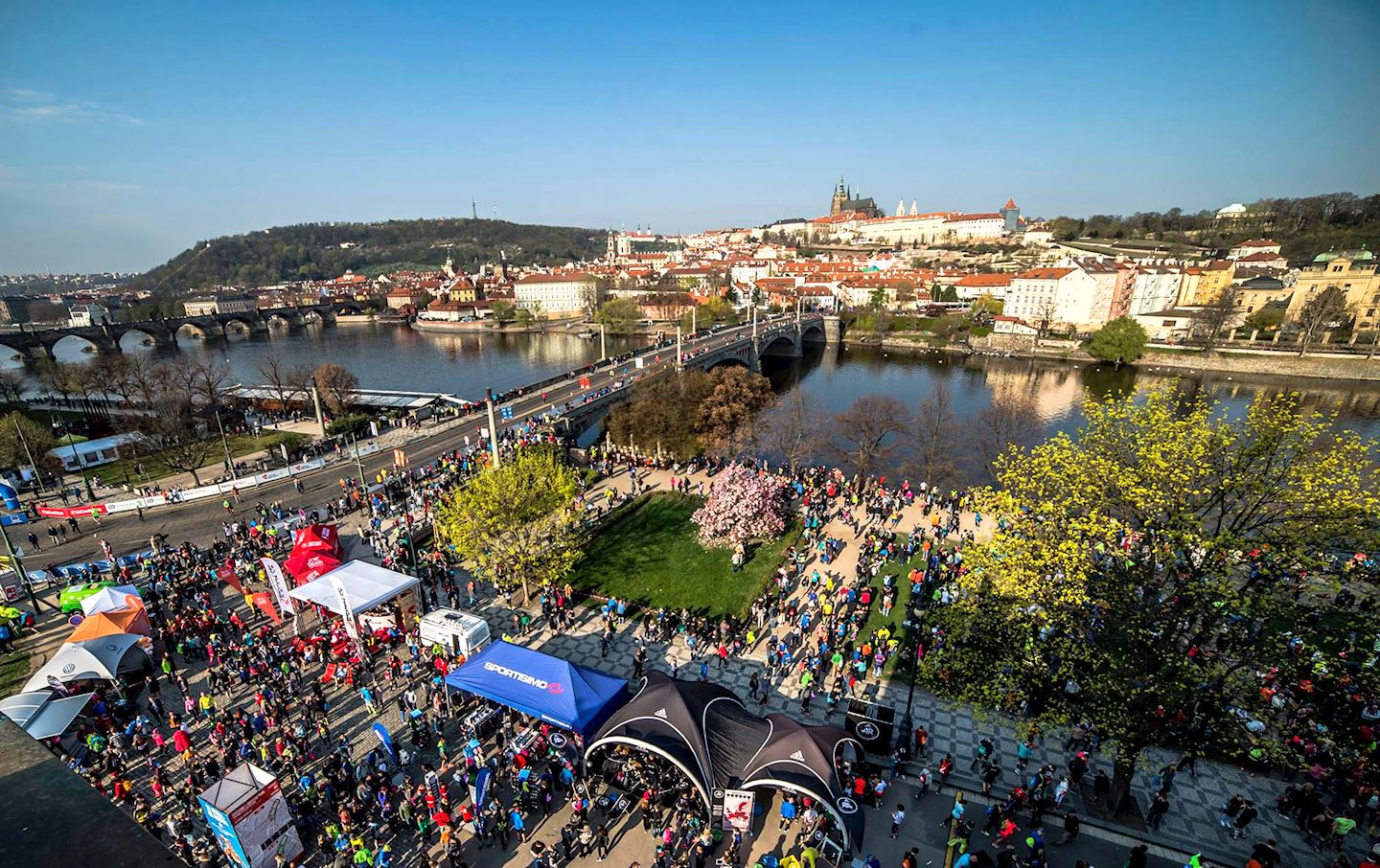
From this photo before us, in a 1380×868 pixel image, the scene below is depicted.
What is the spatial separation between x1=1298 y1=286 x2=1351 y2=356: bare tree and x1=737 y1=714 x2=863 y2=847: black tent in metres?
84.4

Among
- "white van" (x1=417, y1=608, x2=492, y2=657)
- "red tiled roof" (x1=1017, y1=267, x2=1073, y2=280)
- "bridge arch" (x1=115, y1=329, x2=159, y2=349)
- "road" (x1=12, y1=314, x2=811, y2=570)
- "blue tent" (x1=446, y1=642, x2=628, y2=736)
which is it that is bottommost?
"bridge arch" (x1=115, y1=329, x2=159, y2=349)

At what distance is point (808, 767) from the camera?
1172cm

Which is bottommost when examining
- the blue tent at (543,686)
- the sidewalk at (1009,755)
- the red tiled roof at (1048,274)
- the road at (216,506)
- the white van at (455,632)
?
the sidewalk at (1009,755)

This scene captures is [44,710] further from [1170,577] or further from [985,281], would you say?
[985,281]

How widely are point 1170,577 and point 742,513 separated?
14305mm

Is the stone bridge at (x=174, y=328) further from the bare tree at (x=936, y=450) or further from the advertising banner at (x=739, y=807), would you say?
the advertising banner at (x=739, y=807)

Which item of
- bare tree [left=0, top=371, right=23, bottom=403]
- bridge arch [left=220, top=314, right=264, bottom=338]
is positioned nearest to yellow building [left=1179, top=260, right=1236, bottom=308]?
bare tree [left=0, top=371, right=23, bottom=403]

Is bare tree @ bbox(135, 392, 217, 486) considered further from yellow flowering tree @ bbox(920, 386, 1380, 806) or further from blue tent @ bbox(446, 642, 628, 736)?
yellow flowering tree @ bbox(920, 386, 1380, 806)

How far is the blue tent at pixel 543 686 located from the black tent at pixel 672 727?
60 cm

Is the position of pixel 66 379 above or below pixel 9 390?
above

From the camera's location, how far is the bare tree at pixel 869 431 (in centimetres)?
3350

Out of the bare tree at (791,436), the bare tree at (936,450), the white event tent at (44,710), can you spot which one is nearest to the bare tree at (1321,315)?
the bare tree at (936,450)

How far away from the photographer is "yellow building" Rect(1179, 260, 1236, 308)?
308 ft

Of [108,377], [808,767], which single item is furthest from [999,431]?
[108,377]
